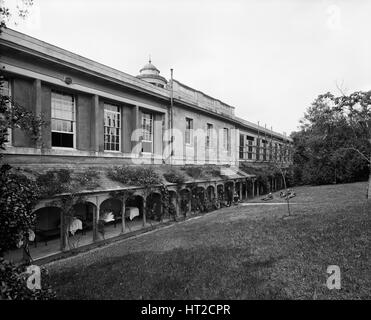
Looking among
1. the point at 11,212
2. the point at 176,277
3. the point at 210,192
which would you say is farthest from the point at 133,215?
the point at 11,212

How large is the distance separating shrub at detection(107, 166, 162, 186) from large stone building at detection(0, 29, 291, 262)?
2.89 ft

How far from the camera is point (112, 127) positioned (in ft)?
41.1

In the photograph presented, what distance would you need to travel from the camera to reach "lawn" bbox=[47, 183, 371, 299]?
434cm

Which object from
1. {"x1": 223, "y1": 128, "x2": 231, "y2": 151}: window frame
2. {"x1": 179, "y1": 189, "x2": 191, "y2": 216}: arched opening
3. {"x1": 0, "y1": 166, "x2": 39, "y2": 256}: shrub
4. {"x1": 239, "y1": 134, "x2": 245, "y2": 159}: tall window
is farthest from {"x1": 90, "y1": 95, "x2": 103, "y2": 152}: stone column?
{"x1": 239, "y1": 134, "x2": 245, "y2": 159}: tall window

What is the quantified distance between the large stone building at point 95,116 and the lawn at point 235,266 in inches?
128

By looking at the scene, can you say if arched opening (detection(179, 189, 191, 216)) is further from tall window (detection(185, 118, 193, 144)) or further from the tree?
the tree

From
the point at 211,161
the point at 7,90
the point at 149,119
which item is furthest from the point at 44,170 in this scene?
the point at 211,161

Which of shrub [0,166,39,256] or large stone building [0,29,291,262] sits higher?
large stone building [0,29,291,262]

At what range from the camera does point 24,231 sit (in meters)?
4.41

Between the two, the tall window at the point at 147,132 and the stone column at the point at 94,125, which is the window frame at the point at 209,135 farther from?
the stone column at the point at 94,125

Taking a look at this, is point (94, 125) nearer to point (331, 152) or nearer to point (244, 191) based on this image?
point (244, 191)

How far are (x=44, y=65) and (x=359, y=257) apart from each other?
11.9 metres

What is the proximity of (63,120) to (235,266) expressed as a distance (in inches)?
363
